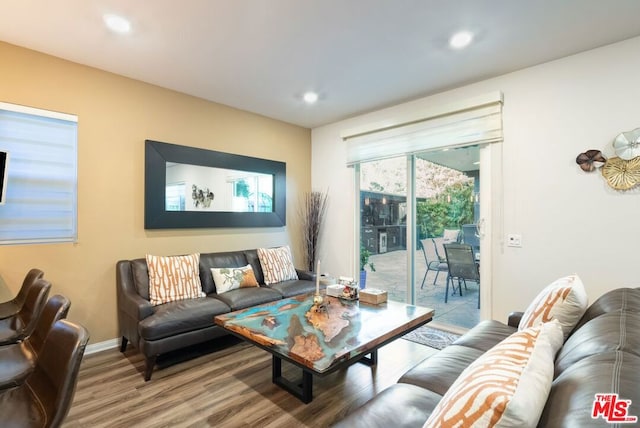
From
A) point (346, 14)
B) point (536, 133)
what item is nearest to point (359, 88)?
point (346, 14)

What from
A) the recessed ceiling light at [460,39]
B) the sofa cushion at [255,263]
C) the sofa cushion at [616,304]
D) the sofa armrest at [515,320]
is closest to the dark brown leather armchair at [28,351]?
the sofa cushion at [255,263]

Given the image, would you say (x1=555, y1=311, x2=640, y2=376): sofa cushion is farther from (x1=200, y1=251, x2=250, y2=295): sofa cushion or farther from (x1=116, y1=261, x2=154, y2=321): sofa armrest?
(x1=200, y1=251, x2=250, y2=295): sofa cushion

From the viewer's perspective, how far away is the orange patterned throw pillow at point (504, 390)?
777mm

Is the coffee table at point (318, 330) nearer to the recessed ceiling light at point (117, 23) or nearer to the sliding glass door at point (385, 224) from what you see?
the sliding glass door at point (385, 224)

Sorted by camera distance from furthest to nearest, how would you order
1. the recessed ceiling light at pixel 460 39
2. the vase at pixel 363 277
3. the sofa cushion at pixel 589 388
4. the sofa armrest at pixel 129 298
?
the vase at pixel 363 277, the sofa armrest at pixel 129 298, the recessed ceiling light at pixel 460 39, the sofa cushion at pixel 589 388

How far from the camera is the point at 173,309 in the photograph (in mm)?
2742

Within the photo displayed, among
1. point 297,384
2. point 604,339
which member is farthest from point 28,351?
point 604,339

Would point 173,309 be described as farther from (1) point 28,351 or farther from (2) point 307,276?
(2) point 307,276

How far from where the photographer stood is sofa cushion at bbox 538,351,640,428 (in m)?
0.73

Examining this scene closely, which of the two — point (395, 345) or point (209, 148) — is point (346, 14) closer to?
point (209, 148)

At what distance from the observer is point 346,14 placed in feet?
7.27

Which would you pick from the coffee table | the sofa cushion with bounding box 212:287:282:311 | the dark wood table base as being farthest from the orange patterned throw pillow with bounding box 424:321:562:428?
the sofa cushion with bounding box 212:287:282:311

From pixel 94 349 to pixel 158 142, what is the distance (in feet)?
7.14

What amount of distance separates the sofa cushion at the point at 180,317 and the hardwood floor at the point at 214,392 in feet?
1.16
